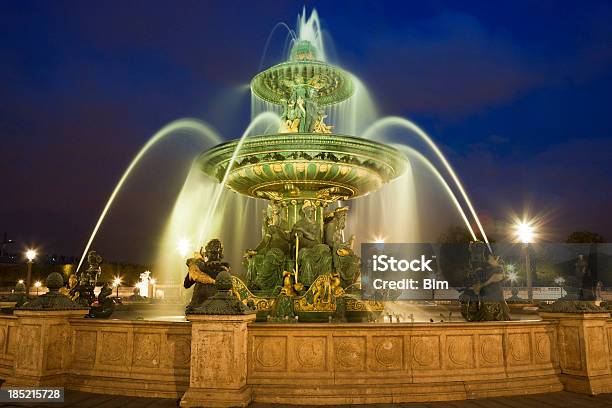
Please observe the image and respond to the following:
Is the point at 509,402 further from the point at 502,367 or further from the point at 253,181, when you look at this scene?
the point at 253,181

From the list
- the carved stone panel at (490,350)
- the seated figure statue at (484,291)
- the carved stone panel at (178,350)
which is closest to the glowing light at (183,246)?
the seated figure statue at (484,291)

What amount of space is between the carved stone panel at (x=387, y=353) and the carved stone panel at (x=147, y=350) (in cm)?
306

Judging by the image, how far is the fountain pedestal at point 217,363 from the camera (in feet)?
20.1

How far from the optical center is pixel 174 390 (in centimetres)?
672

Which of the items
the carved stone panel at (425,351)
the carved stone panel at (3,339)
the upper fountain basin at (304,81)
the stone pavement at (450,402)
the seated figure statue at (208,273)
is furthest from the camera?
the upper fountain basin at (304,81)

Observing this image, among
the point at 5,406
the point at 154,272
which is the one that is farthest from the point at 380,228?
the point at 154,272

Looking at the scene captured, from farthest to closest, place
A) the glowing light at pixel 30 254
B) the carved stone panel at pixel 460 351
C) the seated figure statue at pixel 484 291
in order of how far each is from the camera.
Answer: the glowing light at pixel 30 254, the seated figure statue at pixel 484 291, the carved stone panel at pixel 460 351

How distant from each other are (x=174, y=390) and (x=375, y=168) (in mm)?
7704

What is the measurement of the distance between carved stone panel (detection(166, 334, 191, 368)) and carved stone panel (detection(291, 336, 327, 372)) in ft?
4.96

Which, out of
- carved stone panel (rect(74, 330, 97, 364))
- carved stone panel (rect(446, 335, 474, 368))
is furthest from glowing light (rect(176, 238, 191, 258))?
carved stone panel (rect(446, 335, 474, 368))

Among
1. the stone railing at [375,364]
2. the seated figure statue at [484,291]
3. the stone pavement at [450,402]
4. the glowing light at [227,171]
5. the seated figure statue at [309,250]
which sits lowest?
the stone pavement at [450,402]

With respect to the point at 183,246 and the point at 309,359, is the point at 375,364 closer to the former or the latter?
the point at 309,359

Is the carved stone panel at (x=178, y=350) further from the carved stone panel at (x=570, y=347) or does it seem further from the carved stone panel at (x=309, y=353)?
the carved stone panel at (x=570, y=347)

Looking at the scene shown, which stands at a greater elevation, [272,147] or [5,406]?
[272,147]
